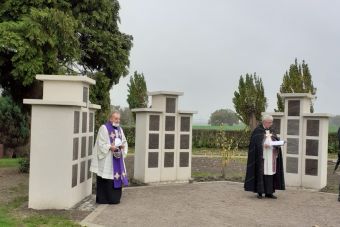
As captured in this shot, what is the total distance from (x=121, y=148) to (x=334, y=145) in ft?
62.1

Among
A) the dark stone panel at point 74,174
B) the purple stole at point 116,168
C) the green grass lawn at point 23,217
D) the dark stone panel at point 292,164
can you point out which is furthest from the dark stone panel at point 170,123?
the green grass lawn at point 23,217

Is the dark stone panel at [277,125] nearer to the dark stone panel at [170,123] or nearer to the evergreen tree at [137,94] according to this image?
the dark stone panel at [170,123]

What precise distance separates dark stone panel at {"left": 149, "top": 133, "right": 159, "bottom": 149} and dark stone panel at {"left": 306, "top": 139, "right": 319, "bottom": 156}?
3594 millimetres

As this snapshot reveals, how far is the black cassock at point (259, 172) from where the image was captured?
384 inches

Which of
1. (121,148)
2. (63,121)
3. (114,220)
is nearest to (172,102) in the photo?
(121,148)

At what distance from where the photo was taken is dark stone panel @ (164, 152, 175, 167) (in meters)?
11.9

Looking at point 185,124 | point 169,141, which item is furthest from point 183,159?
point 185,124

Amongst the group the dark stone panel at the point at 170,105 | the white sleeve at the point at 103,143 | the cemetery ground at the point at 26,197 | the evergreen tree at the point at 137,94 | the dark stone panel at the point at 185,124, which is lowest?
the cemetery ground at the point at 26,197

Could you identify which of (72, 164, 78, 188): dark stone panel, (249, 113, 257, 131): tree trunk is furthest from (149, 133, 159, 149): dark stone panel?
(249, 113, 257, 131): tree trunk

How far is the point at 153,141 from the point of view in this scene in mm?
11703

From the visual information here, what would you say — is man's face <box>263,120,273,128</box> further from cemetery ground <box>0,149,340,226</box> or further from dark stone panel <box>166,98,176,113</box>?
dark stone panel <box>166,98,176,113</box>

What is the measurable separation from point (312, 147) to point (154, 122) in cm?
381

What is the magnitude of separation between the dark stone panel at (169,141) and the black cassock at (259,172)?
2594 millimetres

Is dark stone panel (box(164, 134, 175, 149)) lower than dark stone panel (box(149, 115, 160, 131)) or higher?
lower
